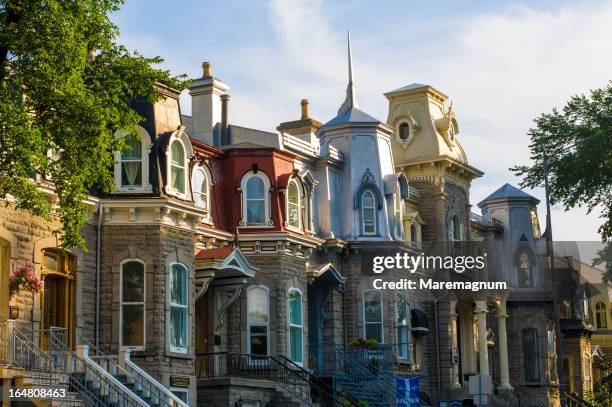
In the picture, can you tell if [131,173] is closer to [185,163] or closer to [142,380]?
[185,163]

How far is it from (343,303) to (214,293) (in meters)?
7.69

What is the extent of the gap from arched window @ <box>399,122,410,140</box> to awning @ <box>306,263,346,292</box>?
419 inches

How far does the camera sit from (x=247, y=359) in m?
36.1

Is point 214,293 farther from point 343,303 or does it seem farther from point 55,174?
point 55,174

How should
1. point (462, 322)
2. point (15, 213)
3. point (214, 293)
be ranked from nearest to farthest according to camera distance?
point (15, 213) → point (214, 293) → point (462, 322)

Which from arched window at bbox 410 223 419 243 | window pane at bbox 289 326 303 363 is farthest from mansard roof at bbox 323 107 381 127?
window pane at bbox 289 326 303 363

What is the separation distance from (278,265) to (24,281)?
10.6 m

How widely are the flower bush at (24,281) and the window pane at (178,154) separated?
5.91 m

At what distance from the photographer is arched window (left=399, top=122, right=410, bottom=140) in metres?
50.5

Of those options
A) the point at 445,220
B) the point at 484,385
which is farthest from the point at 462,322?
the point at 484,385

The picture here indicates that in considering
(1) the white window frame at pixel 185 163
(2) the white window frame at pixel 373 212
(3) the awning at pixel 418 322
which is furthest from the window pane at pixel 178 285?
(3) the awning at pixel 418 322

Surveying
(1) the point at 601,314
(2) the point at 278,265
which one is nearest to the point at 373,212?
(2) the point at 278,265

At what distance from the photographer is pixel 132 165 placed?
3203 centimetres

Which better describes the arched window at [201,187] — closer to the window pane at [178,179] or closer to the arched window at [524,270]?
the window pane at [178,179]
